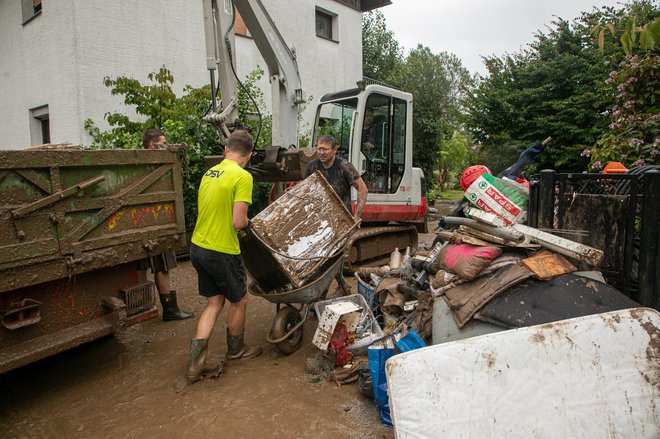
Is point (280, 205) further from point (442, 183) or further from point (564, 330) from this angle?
point (442, 183)

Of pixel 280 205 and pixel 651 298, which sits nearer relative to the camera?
pixel 651 298

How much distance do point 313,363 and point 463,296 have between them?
1.36m

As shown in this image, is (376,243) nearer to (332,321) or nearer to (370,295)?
(370,295)

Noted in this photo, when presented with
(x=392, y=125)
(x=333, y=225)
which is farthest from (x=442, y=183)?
(x=333, y=225)

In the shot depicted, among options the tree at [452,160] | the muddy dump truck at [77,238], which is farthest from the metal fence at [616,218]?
the tree at [452,160]

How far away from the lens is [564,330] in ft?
7.45

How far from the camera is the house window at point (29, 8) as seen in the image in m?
9.51

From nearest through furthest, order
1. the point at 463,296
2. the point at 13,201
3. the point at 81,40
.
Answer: the point at 13,201, the point at 463,296, the point at 81,40

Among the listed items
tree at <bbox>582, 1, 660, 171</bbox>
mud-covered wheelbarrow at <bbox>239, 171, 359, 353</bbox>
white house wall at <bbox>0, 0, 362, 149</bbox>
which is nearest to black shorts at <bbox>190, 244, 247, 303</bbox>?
mud-covered wheelbarrow at <bbox>239, 171, 359, 353</bbox>

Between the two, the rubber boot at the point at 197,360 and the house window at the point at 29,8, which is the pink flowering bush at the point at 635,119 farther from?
the house window at the point at 29,8

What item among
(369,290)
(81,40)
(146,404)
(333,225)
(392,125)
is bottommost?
(146,404)

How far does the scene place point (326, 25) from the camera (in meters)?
13.9

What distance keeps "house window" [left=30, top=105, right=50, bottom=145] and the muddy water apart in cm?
806

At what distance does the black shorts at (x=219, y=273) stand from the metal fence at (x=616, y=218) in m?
2.59
